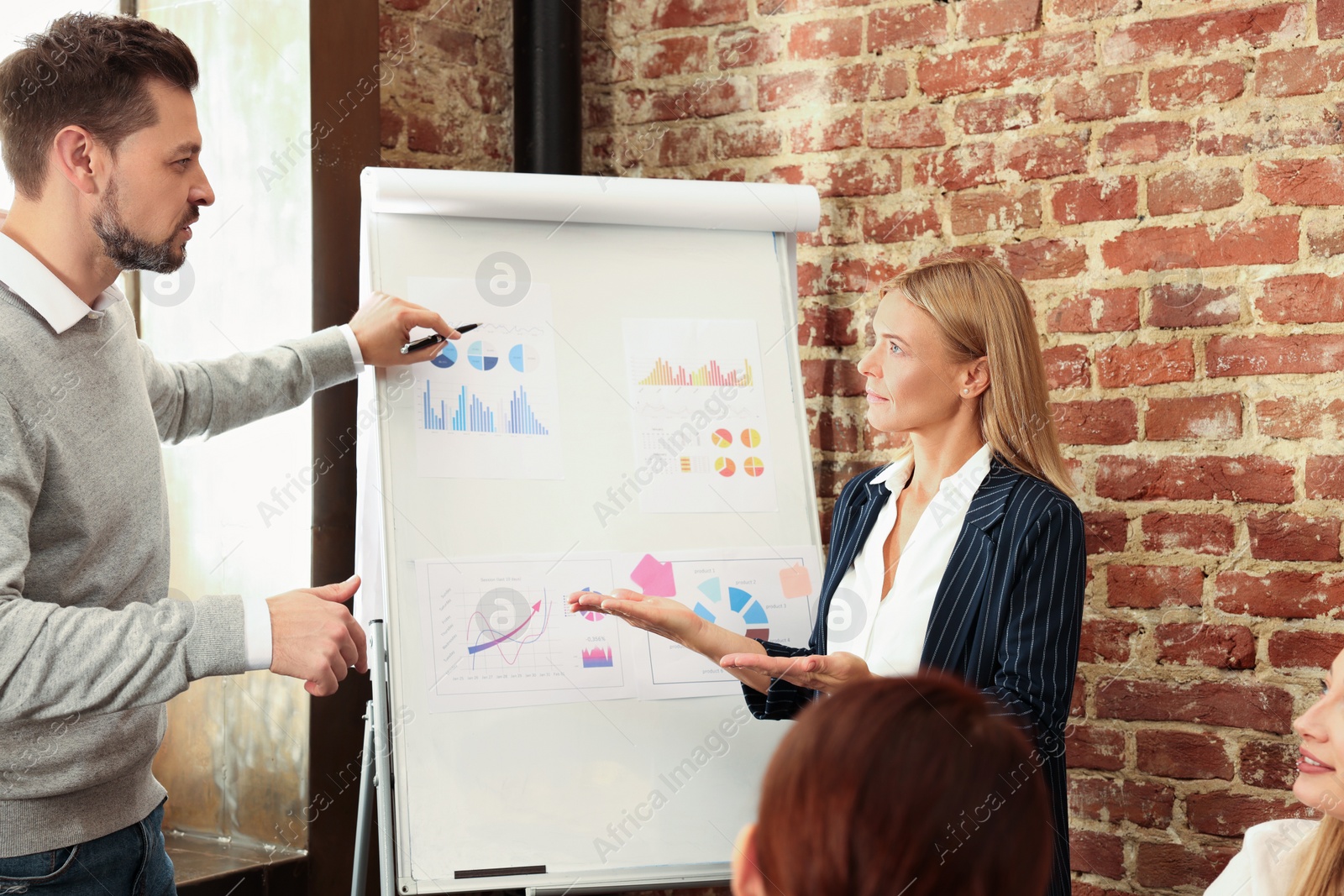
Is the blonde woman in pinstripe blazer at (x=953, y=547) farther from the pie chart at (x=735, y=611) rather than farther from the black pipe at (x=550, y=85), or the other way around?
the black pipe at (x=550, y=85)

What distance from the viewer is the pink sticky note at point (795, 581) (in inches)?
76.4

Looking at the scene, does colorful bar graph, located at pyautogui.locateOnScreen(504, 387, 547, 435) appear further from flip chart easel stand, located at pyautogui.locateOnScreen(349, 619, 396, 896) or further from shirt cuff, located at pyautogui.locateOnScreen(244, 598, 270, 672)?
shirt cuff, located at pyautogui.locateOnScreen(244, 598, 270, 672)

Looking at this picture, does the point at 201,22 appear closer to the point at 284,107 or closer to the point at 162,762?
the point at 284,107

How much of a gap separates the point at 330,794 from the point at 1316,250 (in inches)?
83.8

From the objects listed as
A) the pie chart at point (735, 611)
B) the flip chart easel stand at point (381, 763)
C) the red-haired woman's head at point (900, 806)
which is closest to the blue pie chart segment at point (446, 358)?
the flip chart easel stand at point (381, 763)

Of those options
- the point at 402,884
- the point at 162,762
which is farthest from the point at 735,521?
the point at 162,762

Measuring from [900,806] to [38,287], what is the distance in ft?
3.90

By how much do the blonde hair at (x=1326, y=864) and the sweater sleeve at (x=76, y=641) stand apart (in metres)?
1.25

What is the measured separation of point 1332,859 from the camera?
1.29 meters

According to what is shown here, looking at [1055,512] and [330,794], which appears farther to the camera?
[330,794]

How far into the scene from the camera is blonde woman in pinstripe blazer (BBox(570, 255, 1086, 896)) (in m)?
1.60

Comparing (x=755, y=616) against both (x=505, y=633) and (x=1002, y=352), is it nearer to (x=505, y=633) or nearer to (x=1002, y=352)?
(x=505, y=633)

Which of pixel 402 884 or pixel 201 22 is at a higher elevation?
pixel 201 22

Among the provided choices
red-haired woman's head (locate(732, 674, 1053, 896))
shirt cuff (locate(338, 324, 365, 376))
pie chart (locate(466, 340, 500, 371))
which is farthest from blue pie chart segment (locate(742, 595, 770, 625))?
red-haired woman's head (locate(732, 674, 1053, 896))
